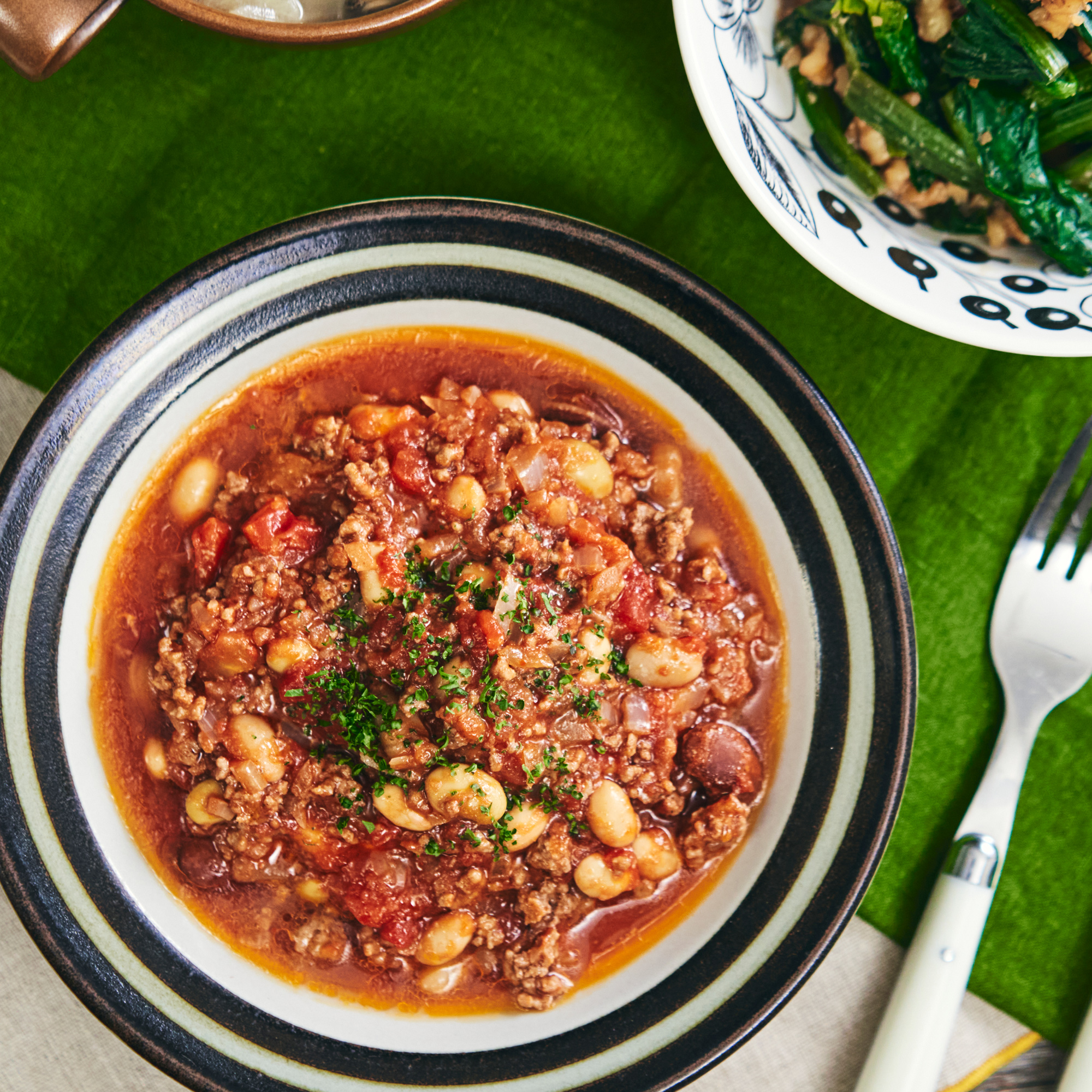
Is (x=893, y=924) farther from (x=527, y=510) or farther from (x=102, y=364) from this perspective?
(x=102, y=364)

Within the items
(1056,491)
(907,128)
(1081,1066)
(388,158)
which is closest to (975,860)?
(1081,1066)

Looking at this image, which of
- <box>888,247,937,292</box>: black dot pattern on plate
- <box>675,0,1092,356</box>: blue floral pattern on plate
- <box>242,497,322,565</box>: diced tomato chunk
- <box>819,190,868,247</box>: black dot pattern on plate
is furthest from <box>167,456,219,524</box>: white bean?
<box>888,247,937,292</box>: black dot pattern on plate

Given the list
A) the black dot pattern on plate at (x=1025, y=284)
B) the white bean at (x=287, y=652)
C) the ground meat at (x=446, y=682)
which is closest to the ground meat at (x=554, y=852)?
the ground meat at (x=446, y=682)

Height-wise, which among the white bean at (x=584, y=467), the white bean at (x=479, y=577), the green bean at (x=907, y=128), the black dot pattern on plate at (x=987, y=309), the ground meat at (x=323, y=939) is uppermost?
the green bean at (x=907, y=128)

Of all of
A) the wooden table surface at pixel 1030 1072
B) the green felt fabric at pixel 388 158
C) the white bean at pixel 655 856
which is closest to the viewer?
the white bean at pixel 655 856

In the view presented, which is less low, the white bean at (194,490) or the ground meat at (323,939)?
the white bean at (194,490)

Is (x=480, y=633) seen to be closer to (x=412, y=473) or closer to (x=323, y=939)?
(x=412, y=473)

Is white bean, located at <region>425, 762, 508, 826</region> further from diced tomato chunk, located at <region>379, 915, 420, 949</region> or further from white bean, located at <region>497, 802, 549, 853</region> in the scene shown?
diced tomato chunk, located at <region>379, 915, 420, 949</region>

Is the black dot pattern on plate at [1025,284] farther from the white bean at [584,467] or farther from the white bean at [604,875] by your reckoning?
the white bean at [604,875]
